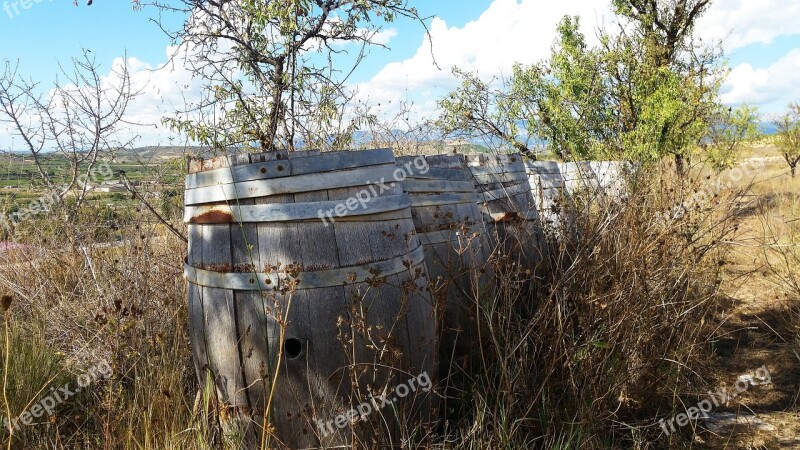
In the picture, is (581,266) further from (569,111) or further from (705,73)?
(705,73)

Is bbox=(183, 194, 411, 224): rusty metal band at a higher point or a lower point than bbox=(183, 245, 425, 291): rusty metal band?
higher

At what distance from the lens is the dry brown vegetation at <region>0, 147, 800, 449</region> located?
2502 mm

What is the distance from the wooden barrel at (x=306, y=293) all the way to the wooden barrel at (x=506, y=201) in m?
1.33

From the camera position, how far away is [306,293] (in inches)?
86.8

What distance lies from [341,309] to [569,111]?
8.13m

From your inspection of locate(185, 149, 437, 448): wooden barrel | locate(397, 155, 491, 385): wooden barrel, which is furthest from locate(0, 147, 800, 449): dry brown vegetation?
locate(185, 149, 437, 448): wooden barrel

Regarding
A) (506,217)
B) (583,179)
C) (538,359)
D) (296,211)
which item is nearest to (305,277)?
(296,211)

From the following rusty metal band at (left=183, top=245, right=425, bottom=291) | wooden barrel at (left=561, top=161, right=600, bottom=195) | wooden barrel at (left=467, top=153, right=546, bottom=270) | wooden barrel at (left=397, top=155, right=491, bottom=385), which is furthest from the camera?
wooden barrel at (left=467, top=153, right=546, bottom=270)

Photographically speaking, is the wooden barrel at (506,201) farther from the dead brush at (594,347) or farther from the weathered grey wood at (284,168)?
the weathered grey wood at (284,168)

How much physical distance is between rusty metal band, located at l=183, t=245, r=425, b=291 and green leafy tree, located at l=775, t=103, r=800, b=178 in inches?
751

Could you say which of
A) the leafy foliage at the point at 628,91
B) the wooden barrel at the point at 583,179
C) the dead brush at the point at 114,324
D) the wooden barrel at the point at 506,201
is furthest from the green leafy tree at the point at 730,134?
the dead brush at the point at 114,324

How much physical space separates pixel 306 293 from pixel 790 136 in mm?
19665

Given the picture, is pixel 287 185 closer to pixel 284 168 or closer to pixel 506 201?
pixel 284 168

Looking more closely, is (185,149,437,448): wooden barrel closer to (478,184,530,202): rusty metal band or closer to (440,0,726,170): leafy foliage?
(478,184,530,202): rusty metal band
